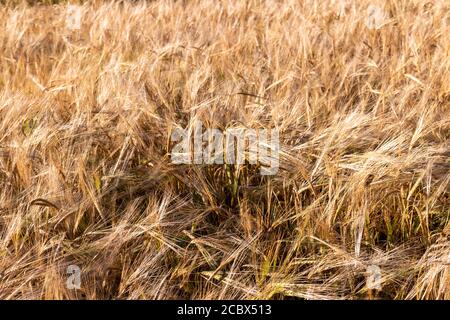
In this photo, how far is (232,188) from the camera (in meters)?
1.42

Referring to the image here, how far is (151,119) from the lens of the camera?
1.61 m

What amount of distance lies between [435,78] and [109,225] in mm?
1156

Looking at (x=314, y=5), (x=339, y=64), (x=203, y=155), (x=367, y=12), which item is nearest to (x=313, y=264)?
(x=203, y=155)

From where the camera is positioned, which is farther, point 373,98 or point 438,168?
point 373,98

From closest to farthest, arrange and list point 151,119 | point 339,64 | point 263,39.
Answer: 1. point 151,119
2. point 339,64
3. point 263,39

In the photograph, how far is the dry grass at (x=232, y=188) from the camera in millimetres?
1181

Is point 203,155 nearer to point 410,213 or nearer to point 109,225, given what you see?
point 109,225

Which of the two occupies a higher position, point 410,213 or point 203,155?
point 203,155

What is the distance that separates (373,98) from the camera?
6.08ft

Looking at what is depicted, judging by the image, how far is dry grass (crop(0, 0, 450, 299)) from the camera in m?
1.18

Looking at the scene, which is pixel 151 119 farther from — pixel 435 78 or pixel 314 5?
pixel 314 5

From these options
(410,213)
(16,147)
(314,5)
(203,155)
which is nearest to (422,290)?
(410,213)

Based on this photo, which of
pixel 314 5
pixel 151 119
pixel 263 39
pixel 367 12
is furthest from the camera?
pixel 314 5

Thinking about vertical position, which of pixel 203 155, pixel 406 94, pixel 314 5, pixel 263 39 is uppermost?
pixel 314 5
